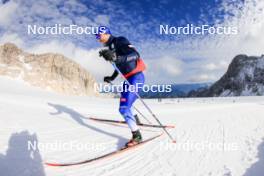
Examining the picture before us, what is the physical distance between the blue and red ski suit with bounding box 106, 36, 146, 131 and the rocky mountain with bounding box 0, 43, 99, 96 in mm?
138483

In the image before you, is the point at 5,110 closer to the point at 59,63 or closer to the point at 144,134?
the point at 144,134

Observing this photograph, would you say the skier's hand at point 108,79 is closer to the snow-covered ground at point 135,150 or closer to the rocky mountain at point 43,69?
the snow-covered ground at point 135,150

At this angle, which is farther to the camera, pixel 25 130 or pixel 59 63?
pixel 59 63

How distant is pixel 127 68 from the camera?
28.9 feet

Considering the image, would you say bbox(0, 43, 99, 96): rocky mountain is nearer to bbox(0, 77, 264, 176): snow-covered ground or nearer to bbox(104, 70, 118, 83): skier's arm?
bbox(0, 77, 264, 176): snow-covered ground

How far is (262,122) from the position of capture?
12.2m

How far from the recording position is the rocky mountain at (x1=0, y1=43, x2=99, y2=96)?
153m

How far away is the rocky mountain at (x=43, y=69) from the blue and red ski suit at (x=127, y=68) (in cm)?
13848

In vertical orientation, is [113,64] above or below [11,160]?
above

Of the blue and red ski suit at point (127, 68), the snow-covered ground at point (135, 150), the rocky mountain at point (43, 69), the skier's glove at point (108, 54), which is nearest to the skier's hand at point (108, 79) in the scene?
the blue and red ski suit at point (127, 68)

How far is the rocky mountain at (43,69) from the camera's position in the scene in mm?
153125

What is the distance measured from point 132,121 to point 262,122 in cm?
621

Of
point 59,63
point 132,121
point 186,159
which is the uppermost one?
→ point 59,63

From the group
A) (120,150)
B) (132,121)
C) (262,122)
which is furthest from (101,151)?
(262,122)
